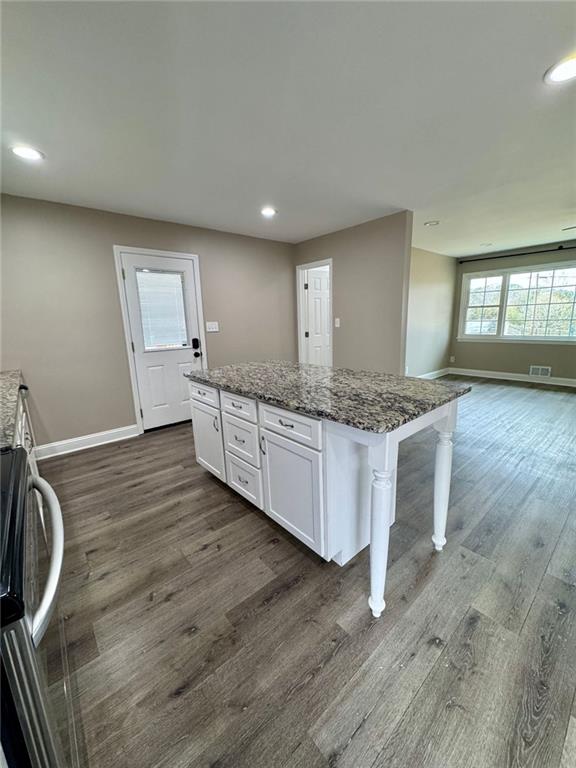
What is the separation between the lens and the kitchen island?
129 centimetres

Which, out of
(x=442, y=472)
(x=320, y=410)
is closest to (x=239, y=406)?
(x=320, y=410)

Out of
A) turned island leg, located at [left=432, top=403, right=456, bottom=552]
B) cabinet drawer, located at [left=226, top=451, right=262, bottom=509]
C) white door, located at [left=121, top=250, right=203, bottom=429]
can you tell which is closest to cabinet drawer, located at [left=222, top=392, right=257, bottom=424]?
cabinet drawer, located at [left=226, top=451, right=262, bottom=509]

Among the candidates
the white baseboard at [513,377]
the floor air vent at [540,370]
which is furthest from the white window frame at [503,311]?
the white baseboard at [513,377]

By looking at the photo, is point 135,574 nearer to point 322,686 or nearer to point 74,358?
point 322,686

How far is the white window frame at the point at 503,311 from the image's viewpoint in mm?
5418

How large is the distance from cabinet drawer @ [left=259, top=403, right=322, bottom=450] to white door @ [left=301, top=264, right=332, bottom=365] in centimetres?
330

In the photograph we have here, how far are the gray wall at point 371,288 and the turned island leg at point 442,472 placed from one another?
7.40ft

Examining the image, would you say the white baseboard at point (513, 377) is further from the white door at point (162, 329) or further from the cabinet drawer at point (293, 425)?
the cabinet drawer at point (293, 425)

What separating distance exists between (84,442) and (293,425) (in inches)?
111

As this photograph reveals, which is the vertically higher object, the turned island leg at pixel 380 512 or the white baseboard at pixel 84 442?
the turned island leg at pixel 380 512

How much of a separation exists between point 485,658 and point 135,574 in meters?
1.67

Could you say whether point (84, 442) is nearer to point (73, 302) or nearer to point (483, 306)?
point (73, 302)

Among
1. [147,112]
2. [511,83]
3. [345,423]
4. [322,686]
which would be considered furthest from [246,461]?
[511,83]

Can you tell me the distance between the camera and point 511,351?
599 centimetres
